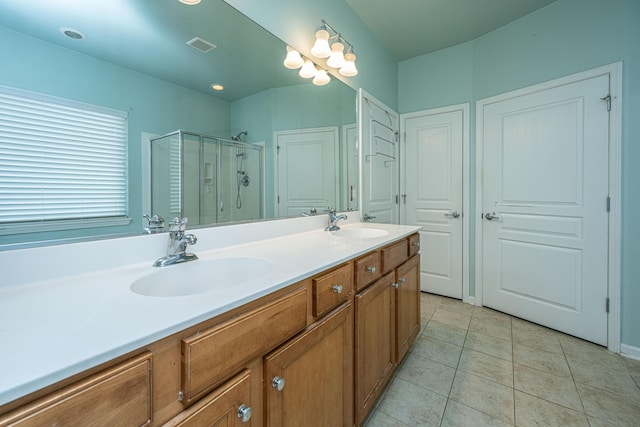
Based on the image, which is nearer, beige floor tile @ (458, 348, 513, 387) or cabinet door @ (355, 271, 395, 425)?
cabinet door @ (355, 271, 395, 425)

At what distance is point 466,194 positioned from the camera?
2754mm

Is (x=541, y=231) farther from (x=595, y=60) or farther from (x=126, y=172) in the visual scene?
(x=126, y=172)

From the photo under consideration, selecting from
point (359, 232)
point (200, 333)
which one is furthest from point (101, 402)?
point (359, 232)

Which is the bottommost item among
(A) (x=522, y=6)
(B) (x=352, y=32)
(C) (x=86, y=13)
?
(C) (x=86, y=13)

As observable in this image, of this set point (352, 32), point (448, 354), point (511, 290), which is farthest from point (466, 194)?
point (352, 32)

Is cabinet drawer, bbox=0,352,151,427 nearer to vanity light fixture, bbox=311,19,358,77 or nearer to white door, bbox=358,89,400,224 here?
vanity light fixture, bbox=311,19,358,77

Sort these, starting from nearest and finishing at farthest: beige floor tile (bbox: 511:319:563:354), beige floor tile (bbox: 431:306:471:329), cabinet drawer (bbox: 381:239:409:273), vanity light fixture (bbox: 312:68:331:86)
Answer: cabinet drawer (bbox: 381:239:409:273), vanity light fixture (bbox: 312:68:331:86), beige floor tile (bbox: 511:319:563:354), beige floor tile (bbox: 431:306:471:329)

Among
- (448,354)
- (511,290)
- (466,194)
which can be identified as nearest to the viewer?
(448,354)

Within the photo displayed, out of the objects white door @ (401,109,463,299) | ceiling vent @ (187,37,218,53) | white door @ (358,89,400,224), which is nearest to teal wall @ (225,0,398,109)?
white door @ (358,89,400,224)

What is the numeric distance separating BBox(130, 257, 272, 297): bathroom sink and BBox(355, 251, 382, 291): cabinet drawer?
40 centimetres

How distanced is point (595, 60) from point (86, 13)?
9.76 ft

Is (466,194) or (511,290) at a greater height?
(466,194)

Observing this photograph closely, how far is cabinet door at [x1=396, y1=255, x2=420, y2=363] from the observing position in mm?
1569

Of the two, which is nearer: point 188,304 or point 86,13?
point 188,304
